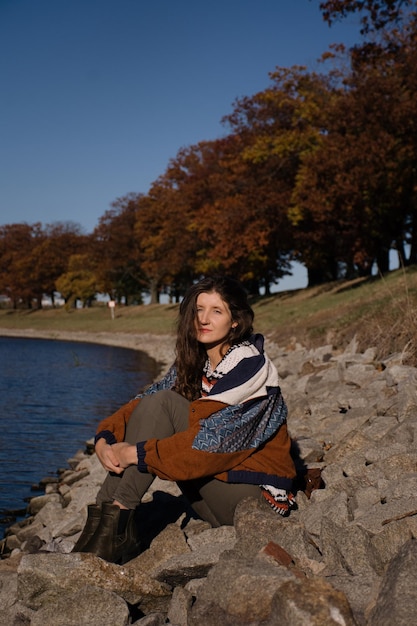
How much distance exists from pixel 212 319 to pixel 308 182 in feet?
67.3

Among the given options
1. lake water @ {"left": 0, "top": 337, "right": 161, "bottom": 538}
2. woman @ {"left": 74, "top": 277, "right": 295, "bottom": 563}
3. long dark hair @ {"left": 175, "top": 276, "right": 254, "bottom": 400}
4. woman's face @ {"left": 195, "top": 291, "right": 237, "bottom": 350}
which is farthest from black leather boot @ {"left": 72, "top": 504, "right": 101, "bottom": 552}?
lake water @ {"left": 0, "top": 337, "right": 161, "bottom": 538}

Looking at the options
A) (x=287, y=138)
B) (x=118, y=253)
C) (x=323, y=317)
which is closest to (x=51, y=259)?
(x=118, y=253)

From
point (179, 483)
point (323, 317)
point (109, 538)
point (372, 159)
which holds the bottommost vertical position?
point (109, 538)

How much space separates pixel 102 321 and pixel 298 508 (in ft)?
155

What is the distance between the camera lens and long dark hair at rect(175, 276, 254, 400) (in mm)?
4316

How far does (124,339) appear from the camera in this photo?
131ft

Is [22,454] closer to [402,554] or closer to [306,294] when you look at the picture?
[402,554]

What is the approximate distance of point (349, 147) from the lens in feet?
71.0

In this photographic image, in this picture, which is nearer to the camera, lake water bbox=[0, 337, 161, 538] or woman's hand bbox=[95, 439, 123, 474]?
woman's hand bbox=[95, 439, 123, 474]

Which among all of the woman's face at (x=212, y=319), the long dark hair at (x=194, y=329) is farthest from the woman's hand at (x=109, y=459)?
the woman's face at (x=212, y=319)

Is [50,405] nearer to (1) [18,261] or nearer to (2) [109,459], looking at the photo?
(2) [109,459]

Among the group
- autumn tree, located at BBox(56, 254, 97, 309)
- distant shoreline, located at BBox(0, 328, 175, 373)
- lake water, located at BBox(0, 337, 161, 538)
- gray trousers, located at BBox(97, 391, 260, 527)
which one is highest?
autumn tree, located at BBox(56, 254, 97, 309)

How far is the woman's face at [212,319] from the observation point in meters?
4.30

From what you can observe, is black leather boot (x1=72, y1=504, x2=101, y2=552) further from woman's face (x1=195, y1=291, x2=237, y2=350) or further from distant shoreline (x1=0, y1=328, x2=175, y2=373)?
distant shoreline (x1=0, y1=328, x2=175, y2=373)
